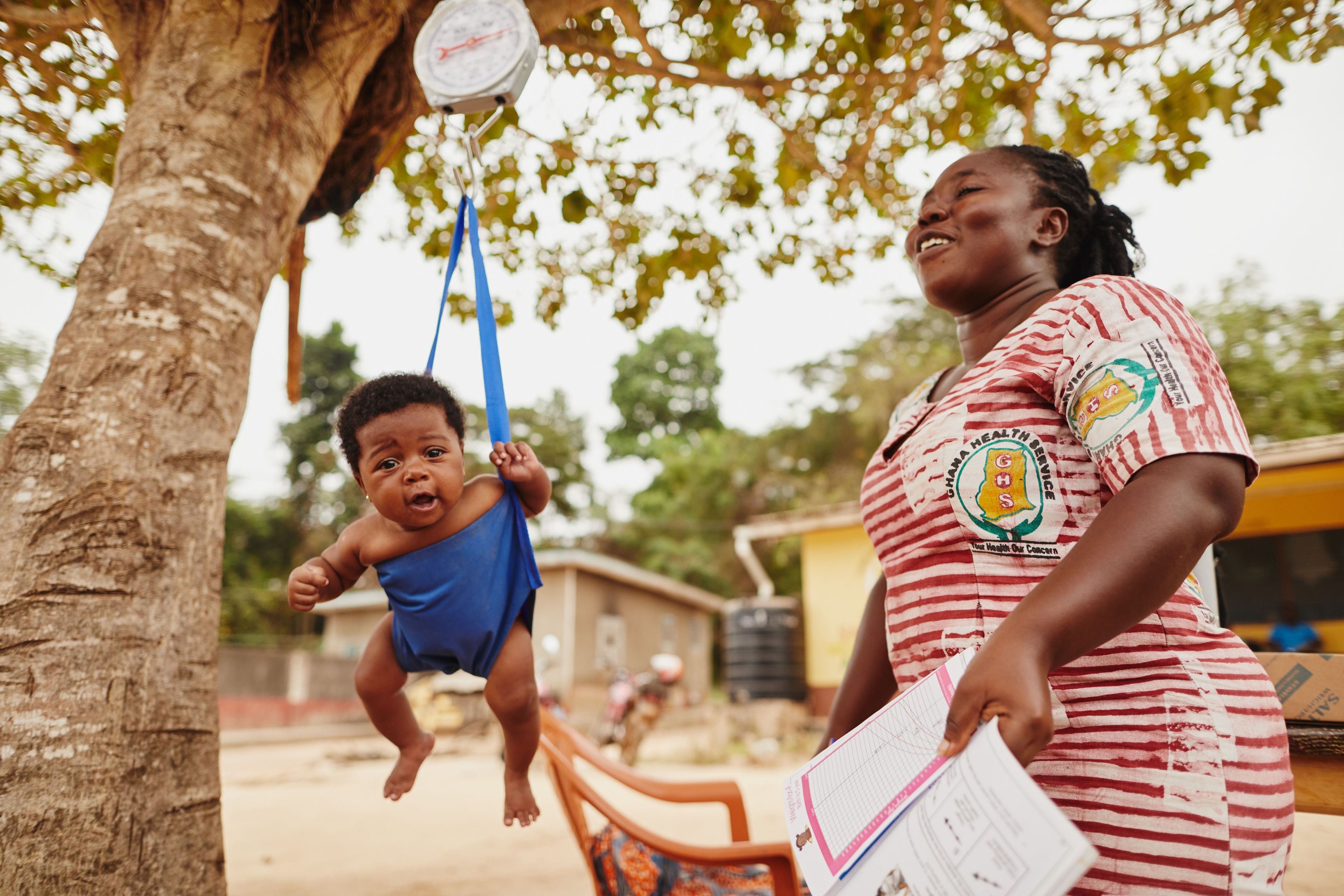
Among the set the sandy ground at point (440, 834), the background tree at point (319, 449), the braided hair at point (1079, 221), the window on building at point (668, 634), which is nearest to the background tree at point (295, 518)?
the background tree at point (319, 449)

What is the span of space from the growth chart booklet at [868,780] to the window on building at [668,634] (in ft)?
63.3

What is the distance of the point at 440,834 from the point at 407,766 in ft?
16.2

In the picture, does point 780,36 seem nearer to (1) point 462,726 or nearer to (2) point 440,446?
(2) point 440,446

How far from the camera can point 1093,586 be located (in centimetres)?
96

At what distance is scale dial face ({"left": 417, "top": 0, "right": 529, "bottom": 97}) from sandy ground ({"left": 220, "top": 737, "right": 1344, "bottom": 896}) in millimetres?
3767

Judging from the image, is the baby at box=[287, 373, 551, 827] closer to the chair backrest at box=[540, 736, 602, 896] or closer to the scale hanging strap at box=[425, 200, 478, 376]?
the scale hanging strap at box=[425, 200, 478, 376]

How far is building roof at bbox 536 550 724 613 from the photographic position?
16.0 meters

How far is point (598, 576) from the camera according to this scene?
17.6 metres

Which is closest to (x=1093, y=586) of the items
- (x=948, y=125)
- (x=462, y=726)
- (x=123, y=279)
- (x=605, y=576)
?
(x=123, y=279)

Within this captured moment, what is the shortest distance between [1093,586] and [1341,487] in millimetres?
9614

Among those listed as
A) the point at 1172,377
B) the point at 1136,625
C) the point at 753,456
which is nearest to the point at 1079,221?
the point at 1172,377

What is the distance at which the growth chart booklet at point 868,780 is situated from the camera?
0.91 meters

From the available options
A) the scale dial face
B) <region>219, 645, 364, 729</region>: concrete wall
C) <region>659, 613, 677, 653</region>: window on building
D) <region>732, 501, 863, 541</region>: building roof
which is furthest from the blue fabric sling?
<region>659, 613, 677, 653</region>: window on building

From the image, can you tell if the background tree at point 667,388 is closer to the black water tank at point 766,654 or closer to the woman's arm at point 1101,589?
the black water tank at point 766,654
